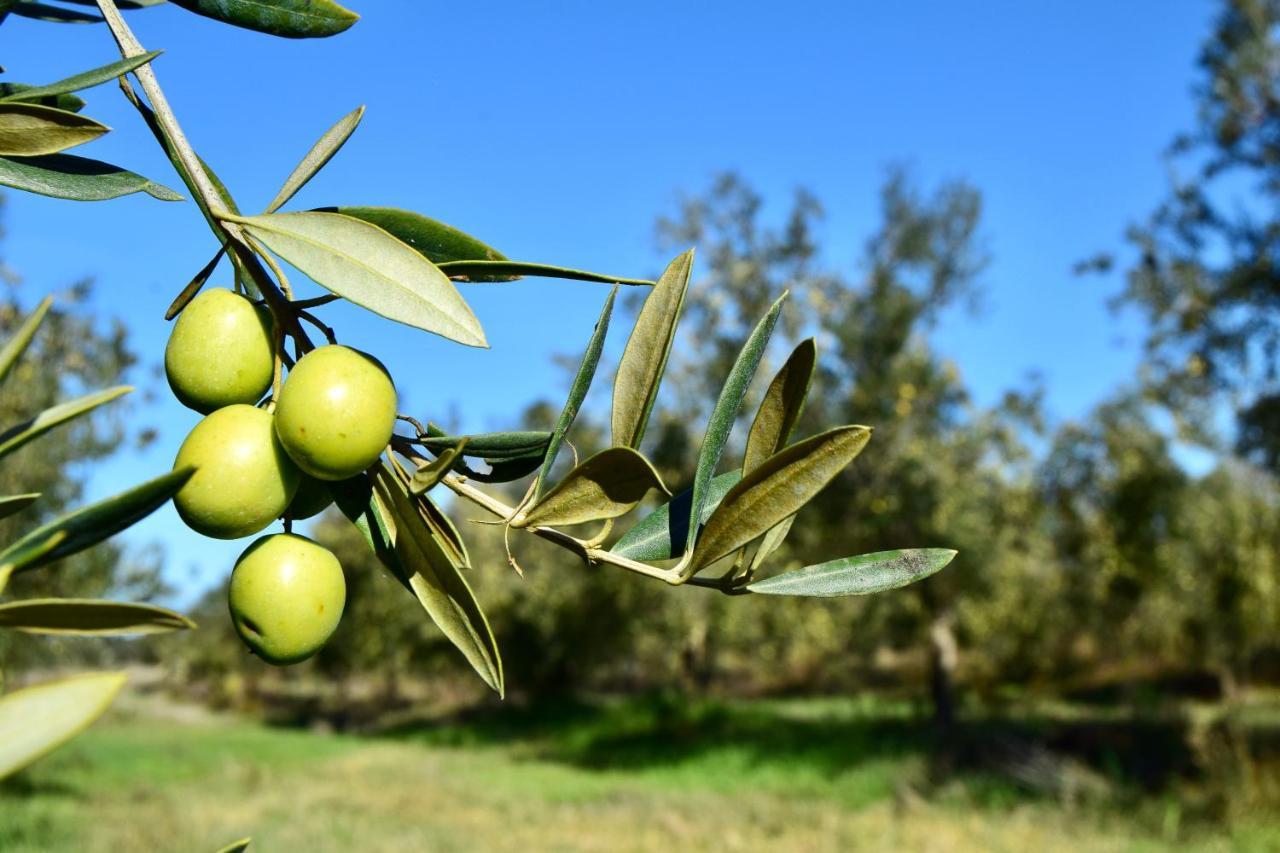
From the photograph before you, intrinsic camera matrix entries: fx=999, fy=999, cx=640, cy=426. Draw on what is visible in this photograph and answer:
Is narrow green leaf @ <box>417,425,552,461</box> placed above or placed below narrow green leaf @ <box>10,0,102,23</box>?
below

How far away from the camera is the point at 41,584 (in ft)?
23.1

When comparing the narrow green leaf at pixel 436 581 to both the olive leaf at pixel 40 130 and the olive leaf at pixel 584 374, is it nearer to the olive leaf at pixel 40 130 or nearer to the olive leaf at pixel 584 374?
the olive leaf at pixel 584 374

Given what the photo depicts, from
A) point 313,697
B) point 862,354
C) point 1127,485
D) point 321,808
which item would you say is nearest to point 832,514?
point 862,354

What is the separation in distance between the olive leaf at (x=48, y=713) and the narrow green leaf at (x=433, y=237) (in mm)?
252

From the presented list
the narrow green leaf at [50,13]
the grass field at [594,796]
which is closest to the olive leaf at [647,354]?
the narrow green leaf at [50,13]

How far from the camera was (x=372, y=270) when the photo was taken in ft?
1.36

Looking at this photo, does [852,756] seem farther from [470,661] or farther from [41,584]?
[470,661]

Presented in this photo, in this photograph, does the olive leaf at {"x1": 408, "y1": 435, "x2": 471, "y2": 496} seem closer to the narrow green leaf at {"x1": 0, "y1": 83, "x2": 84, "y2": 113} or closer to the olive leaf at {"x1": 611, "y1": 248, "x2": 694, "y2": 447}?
the olive leaf at {"x1": 611, "y1": 248, "x2": 694, "y2": 447}

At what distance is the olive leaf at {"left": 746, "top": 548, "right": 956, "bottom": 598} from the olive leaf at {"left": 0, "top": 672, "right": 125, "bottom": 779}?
24cm

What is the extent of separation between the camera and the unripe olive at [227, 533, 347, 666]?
476mm

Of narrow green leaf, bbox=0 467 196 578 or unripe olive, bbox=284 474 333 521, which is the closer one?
narrow green leaf, bbox=0 467 196 578

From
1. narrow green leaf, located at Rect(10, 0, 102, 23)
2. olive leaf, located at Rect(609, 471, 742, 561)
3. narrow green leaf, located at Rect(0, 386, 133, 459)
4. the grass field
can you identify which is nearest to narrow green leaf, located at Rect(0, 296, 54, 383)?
narrow green leaf, located at Rect(0, 386, 133, 459)

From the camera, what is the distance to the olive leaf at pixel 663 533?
458 mm

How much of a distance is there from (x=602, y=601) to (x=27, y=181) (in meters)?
14.6
